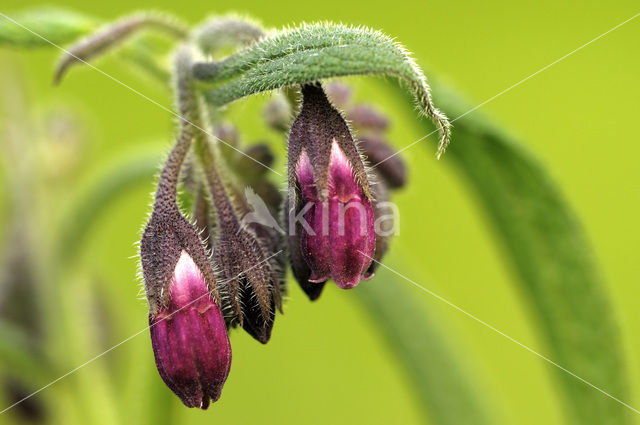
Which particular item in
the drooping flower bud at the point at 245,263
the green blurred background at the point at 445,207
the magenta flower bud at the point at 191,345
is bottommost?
the magenta flower bud at the point at 191,345

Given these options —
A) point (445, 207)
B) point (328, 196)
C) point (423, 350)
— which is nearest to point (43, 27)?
point (328, 196)

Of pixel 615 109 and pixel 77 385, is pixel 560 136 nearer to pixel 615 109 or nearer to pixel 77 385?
pixel 615 109

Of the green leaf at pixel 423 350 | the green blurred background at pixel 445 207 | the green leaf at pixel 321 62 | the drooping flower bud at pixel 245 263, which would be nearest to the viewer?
the green leaf at pixel 321 62

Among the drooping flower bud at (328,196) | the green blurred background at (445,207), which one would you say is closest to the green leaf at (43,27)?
the drooping flower bud at (328,196)

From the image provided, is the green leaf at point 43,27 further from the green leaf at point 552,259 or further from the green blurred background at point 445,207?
the green blurred background at point 445,207

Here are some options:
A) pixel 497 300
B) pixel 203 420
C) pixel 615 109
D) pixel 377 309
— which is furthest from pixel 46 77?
pixel 377 309

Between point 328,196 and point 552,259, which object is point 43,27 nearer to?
point 328,196
